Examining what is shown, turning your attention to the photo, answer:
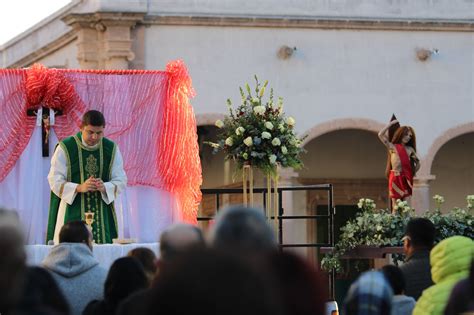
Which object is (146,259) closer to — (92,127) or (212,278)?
(212,278)

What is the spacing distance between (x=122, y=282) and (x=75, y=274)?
94 cm

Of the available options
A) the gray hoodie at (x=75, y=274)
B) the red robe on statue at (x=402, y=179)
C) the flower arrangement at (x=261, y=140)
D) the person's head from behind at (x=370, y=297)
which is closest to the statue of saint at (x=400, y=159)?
the red robe on statue at (x=402, y=179)

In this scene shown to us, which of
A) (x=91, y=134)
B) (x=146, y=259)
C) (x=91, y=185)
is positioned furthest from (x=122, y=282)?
(x=91, y=134)

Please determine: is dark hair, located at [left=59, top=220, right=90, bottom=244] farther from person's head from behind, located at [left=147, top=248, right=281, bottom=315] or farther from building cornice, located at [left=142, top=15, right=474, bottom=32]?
building cornice, located at [left=142, top=15, right=474, bottom=32]

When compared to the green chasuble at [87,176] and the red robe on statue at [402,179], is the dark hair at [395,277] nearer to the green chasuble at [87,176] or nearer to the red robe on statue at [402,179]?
the green chasuble at [87,176]

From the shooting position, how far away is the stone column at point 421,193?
78.4 feet

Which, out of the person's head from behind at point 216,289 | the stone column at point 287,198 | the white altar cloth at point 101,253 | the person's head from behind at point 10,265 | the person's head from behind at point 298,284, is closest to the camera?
the person's head from behind at point 216,289

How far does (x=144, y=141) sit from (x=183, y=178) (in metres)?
0.54

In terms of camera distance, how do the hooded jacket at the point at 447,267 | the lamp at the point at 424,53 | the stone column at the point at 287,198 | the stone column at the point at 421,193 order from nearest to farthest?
the hooded jacket at the point at 447,267 → the stone column at the point at 287,198 → the stone column at the point at 421,193 → the lamp at the point at 424,53

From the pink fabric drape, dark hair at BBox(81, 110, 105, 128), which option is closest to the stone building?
the pink fabric drape

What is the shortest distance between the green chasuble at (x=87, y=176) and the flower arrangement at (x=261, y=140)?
99.3 inches

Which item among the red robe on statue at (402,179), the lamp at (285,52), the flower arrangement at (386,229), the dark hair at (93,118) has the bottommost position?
the flower arrangement at (386,229)

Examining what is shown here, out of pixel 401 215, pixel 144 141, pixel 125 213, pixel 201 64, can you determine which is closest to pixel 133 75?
pixel 144 141

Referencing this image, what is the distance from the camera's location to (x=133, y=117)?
1312cm
